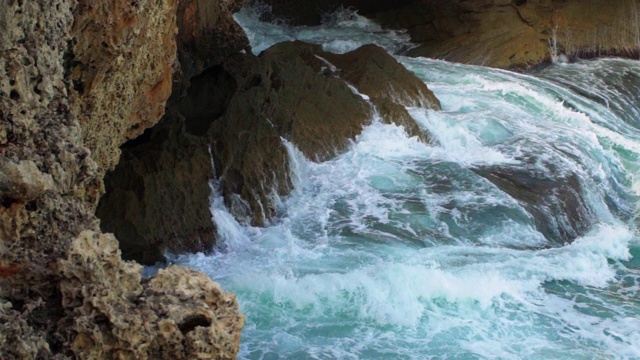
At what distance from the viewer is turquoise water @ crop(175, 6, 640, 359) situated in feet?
20.5

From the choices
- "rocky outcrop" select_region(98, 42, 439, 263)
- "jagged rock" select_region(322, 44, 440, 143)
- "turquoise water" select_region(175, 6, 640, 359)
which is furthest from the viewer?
"jagged rock" select_region(322, 44, 440, 143)

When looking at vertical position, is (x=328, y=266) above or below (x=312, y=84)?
below

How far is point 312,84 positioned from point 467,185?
2033 mm

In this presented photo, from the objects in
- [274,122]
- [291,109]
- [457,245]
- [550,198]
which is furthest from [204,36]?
[550,198]

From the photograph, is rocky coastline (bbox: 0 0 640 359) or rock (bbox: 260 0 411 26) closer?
rocky coastline (bbox: 0 0 640 359)

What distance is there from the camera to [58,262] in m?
3.57

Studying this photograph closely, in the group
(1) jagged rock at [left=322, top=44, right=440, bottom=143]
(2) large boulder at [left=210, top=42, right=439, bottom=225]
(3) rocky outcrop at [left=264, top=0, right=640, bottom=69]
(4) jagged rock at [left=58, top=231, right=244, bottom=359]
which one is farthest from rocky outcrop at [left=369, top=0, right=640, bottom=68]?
(4) jagged rock at [left=58, top=231, right=244, bottom=359]

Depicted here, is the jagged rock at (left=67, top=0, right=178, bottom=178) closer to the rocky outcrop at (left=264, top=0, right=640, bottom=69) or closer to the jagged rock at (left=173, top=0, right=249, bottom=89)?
the jagged rock at (left=173, top=0, right=249, bottom=89)

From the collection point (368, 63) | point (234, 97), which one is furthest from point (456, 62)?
point (234, 97)

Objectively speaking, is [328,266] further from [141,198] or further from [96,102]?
[96,102]

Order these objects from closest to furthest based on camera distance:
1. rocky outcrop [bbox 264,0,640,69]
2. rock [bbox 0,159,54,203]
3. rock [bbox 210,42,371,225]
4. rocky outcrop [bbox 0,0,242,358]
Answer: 1. rocky outcrop [bbox 0,0,242,358]
2. rock [bbox 0,159,54,203]
3. rock [bbox 210,42,371,225]
4. rocky outcrop [bbox 264,0,640,69]

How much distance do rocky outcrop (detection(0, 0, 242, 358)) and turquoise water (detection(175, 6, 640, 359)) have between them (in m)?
2.16

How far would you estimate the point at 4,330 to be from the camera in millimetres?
3264

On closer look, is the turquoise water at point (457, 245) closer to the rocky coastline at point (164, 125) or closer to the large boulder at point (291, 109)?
the large boulder at point (291, 109)
